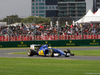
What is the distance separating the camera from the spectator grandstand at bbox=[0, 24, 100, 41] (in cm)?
3958

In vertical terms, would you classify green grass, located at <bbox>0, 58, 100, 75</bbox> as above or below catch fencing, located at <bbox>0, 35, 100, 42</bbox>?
below

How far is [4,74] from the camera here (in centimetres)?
1032

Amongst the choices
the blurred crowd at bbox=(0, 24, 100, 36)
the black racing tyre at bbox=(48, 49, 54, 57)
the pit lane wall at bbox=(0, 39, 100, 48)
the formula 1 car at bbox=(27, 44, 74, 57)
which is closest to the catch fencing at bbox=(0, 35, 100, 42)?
the pit lane wall at bbox=(0, 39, 100, 48)

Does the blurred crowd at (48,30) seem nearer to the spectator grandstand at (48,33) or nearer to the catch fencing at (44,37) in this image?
the spectator grandstand at (48,33)

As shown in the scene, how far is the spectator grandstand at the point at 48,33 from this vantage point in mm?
39581

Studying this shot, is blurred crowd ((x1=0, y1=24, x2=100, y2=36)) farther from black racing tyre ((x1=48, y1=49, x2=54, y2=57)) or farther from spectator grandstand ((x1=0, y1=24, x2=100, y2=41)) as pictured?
black racing tyre ((x1=48, y1=49, x2=54, y2=57))

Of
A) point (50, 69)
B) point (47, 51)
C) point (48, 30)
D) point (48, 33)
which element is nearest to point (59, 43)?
point (48, 33)

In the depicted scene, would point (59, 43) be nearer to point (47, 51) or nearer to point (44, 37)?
point (44, 37)

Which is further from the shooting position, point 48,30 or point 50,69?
point 48,30

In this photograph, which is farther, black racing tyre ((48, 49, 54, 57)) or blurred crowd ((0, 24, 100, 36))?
blurred crowd ((0, 24, 100, 36))

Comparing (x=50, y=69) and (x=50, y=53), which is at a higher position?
(x=50, y=69)

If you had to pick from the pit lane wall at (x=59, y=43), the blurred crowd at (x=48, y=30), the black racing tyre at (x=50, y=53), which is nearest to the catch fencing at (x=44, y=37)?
the pit lane wall at (x=59, y=43)

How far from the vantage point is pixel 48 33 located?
4112 cm

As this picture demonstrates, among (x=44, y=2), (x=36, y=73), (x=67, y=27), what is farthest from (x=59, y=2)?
(x=36, y=73)
